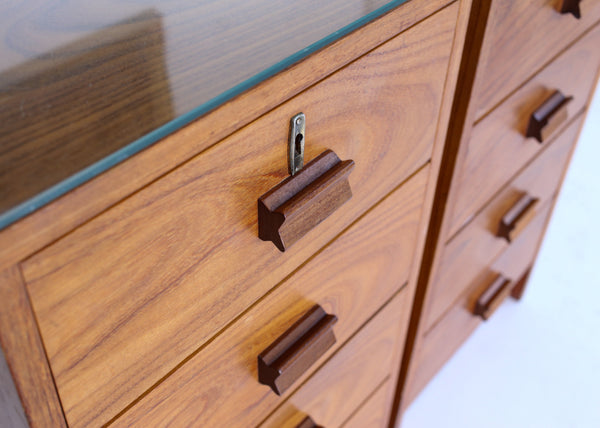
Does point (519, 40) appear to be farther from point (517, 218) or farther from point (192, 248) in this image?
point (192, 248)

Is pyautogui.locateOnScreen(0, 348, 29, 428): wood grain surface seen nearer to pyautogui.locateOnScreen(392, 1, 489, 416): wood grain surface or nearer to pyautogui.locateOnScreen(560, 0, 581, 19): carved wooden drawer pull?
pyautogui.locateOnScreen(392, 1, 489, 416): wood grain surface

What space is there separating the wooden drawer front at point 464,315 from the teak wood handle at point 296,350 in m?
0.44

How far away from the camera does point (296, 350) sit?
1.94 feet

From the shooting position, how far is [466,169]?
31.5 inches

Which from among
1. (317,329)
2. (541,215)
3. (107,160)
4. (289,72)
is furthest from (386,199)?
(541,215)

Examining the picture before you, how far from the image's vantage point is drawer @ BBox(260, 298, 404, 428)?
68cm

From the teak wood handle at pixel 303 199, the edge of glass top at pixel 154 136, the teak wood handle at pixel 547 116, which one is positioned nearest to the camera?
the edge of glass top at pixel 154 136

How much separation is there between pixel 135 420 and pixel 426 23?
0.41 meters

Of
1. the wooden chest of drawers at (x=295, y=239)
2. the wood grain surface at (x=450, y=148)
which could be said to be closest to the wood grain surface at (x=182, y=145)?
the wooden chest of drawers at (x=295, y=239)

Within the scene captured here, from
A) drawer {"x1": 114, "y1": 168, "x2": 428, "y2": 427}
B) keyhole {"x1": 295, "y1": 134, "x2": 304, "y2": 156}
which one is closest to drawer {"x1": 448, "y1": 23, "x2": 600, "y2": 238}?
drawer {"x1": 114, "y1": 168, "x2": 428, "y2": 427}

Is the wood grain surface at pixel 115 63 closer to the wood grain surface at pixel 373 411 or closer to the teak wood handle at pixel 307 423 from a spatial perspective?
the teak wood handle at pixel 307 423

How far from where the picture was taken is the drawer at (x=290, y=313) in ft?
1.62

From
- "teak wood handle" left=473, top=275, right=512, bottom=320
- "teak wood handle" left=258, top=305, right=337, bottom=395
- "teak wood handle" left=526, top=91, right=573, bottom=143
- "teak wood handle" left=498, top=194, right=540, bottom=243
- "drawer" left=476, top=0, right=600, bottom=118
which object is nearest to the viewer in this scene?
"teak wood handle" left=258, top=305, right=337, bottom=395

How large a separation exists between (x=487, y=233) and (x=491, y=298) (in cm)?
19
